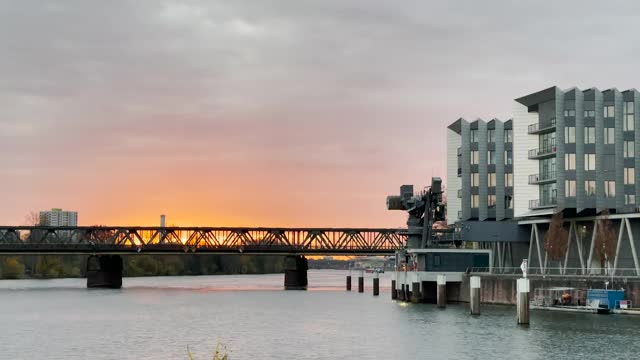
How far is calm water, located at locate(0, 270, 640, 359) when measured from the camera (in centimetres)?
7500

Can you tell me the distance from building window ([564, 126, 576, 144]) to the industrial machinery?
100 ft

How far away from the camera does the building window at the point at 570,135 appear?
12306 centimetres

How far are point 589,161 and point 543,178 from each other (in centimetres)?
681

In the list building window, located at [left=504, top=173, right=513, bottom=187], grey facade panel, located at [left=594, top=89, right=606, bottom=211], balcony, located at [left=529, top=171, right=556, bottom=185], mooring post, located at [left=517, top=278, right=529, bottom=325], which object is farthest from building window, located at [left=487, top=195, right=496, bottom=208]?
mooring post, located at [left=517, top=278, right=529, bottom=325]

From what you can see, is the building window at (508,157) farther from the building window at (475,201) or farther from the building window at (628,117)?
the building window at (628,117)

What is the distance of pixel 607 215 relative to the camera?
388ft

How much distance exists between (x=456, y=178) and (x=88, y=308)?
65285 millimetres

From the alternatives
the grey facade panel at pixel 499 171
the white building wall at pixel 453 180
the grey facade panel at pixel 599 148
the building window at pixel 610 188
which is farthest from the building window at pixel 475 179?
the building window at pixel 610 188

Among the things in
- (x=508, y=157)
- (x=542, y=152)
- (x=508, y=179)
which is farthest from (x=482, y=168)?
(x=542, y=152)

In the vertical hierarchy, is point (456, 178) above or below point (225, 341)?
above

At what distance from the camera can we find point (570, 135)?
12319 cm

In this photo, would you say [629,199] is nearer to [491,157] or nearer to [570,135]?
[570,135]

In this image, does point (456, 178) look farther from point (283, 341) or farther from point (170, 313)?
point (283, 341)

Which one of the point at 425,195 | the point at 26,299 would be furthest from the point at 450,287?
the point at 26,299
